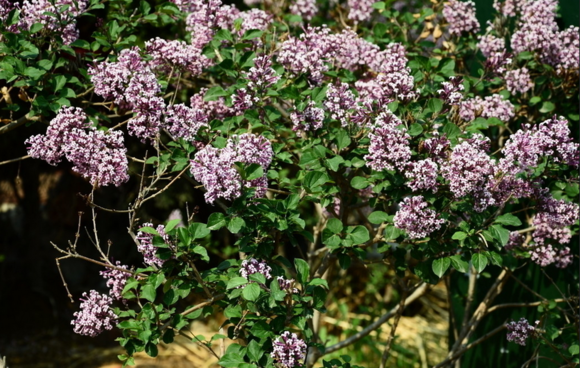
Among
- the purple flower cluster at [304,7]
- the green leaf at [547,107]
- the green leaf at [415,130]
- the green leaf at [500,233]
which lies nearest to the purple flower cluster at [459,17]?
the green leaf at [547,107]

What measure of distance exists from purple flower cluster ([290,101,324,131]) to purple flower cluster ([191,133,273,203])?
211mm

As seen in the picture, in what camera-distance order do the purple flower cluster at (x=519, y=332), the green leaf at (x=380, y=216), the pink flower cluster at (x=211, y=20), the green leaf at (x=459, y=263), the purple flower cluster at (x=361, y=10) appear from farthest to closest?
the purple flower cluster at (x=361, y=10) < the pink flower cluster at (x=211, y=20) < the purple flower cluster at (x=519, y=332) < the green leaf at (x=380, y=216) < the green leaf at (x=459, y=263)

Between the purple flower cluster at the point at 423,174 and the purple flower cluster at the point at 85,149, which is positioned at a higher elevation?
the purple flower cluster at the point at 423,174

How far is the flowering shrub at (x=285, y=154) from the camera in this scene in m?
2.10

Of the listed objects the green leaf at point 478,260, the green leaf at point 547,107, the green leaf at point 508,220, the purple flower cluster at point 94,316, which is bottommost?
the purple flower cluster at point 94,316

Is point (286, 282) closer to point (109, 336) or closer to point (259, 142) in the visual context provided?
point (259, 142)

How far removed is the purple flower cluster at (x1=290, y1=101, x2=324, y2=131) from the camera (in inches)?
90.7

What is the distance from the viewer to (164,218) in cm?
504

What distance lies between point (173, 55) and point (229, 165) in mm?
692

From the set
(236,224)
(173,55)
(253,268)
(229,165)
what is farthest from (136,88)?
(253,268)

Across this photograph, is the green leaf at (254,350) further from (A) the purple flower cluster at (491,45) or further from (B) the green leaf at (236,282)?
(A) the purple flower cluster at (491,45)

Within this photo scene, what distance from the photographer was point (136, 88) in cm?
222

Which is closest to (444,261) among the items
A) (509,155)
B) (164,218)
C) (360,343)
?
(509,155)

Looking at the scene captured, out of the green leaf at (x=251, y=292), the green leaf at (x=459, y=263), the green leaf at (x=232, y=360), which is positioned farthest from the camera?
the green leaf at (x=459, y=263)
